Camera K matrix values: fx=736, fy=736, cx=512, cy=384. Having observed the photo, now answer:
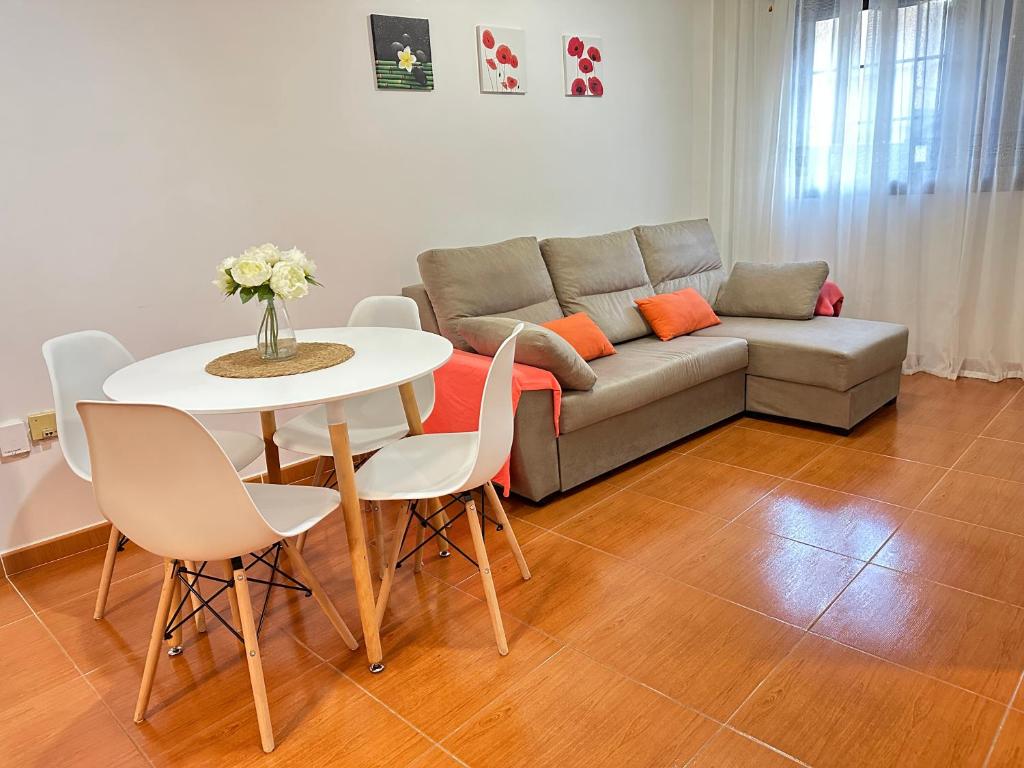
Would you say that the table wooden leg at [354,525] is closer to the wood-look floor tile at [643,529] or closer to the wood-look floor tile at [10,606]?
the wood-look floor tile at [643,529]

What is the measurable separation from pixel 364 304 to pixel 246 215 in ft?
2.08

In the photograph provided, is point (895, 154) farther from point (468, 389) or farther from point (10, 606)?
point (10, 606)

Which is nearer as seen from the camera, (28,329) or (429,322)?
(28,329)

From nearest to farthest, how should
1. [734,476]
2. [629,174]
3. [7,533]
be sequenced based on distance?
1. [7,533]
2. [734,476]
3. [629,174]

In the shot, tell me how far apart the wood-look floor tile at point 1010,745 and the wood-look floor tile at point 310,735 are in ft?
4.01

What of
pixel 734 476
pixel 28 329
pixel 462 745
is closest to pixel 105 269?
pixel 28 329

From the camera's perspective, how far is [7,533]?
2.62 m

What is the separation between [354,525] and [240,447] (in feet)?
2.44

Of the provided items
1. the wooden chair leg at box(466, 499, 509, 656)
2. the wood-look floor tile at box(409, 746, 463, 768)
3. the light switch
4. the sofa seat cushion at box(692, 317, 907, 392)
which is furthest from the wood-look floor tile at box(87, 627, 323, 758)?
the sofa seat cushion at box(692, 317, 907, 392)

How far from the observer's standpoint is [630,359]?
11.0ft

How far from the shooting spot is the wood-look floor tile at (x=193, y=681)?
5.91ft

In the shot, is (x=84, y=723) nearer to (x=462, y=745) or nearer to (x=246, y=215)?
(x=462, y=745)

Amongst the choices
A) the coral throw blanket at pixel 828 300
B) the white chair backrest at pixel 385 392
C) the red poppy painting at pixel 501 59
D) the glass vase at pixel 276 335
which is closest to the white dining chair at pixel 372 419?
the white chair backrest at pixel 385 392

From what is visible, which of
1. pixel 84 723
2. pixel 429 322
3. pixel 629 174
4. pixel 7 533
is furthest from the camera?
pixel 629 174
